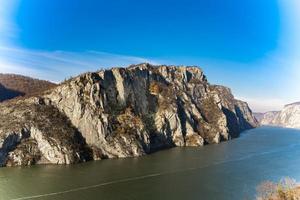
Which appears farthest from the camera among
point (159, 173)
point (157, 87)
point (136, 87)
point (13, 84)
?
point (13, 84)

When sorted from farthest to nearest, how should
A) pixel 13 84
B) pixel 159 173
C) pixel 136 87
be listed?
1. pixel 13 84
2. pixel 136 87
3. pixel 159 173

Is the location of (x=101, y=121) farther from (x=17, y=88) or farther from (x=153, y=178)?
(x=17, y=88)

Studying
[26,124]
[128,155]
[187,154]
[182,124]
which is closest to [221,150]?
[187,154]

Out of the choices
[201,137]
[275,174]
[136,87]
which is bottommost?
[275,174]

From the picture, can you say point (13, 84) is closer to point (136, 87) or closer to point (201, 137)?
point (136, 87)

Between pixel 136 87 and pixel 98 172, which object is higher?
pixel 136 87

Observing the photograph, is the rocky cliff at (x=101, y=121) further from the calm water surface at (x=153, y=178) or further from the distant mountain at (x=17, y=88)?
the distant mountain at (x=17, y=88)

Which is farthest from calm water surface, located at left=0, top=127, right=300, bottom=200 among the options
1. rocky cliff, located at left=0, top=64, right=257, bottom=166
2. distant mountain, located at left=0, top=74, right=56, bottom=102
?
distant mountain, located at left=0, top=74, right=56, bottom=102
